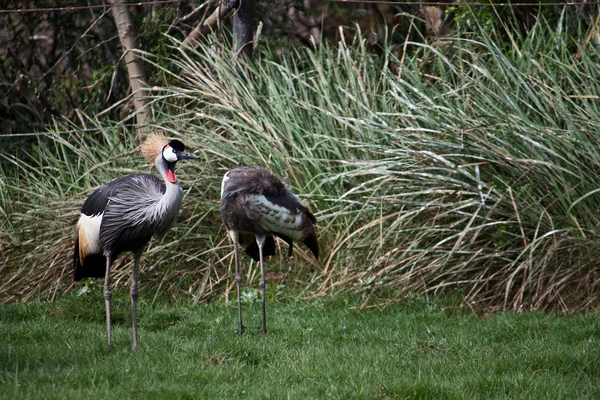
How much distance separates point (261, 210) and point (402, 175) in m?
1.43

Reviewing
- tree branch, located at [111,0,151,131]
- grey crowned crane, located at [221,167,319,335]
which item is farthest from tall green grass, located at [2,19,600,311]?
tree branch, located at [111,0,151,131]

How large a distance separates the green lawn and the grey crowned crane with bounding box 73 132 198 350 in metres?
0.63

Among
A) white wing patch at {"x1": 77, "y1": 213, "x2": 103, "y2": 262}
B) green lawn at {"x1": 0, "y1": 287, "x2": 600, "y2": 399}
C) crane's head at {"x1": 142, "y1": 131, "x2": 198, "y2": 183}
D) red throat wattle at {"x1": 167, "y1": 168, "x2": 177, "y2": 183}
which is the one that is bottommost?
green lawn at {"x1": 0, "y1": 287, "x2": 600, "y2": 399}

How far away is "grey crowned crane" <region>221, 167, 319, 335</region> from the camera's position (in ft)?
23.6

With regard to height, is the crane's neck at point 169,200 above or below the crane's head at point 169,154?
below

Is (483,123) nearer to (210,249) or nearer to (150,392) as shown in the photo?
(210,249)

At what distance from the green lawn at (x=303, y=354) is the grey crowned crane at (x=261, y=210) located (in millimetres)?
723

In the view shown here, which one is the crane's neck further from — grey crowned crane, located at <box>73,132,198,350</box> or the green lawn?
the green lawn

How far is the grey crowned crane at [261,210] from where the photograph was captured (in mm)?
7199

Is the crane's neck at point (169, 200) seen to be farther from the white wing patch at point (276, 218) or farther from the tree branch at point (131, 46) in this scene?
the tree branch at point (131, 46)

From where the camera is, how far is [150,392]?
4.61 m

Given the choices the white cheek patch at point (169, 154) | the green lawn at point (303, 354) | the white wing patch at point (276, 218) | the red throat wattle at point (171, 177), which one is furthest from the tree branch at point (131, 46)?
the red throat wattle at point (171, 177)

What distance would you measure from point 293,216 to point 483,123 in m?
1.90

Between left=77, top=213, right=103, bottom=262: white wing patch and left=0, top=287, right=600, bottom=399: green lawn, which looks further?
left=77, top=213, right=103, bottom=262: white wing patch
